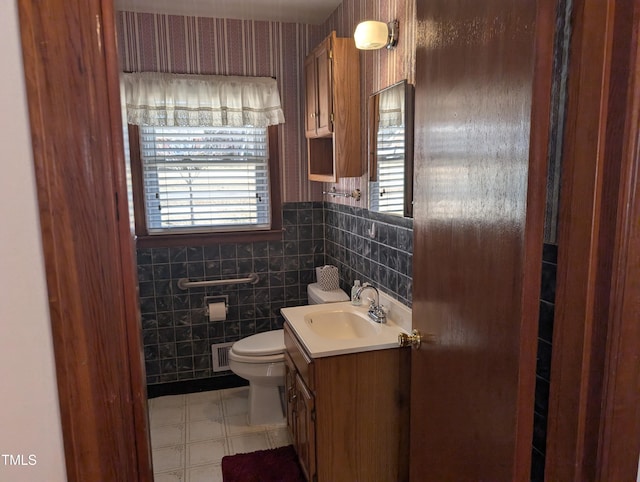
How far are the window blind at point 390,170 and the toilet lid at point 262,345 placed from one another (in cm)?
106

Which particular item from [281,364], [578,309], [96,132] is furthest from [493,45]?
[281,364]

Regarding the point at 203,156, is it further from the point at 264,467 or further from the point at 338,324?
the point at 264,467

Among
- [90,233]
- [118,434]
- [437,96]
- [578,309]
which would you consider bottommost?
[118,434]

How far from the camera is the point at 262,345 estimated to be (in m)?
2.79

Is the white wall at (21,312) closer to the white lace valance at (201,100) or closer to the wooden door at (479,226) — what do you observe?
the wooden door at (479,226)

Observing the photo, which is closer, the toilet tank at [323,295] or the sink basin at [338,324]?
the sink basin at [338,324]

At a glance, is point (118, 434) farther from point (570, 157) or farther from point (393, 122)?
point (393, 122)

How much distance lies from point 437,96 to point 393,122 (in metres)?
0.79

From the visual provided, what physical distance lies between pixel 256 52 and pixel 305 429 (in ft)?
7.87

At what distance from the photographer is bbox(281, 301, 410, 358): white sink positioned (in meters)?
1.89

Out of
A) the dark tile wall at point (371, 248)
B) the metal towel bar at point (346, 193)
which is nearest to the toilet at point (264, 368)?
the dark tile wall at point (371, 248)

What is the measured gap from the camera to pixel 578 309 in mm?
917

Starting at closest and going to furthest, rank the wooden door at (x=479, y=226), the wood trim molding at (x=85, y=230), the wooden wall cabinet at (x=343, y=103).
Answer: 1. the wood trim molding at (x=85, y=230)
2. the wooden door at (x=479, y=226)
3. the wooden wall cabinet at (x=343, y=103)

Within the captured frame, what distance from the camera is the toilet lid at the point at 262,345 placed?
107 inches
